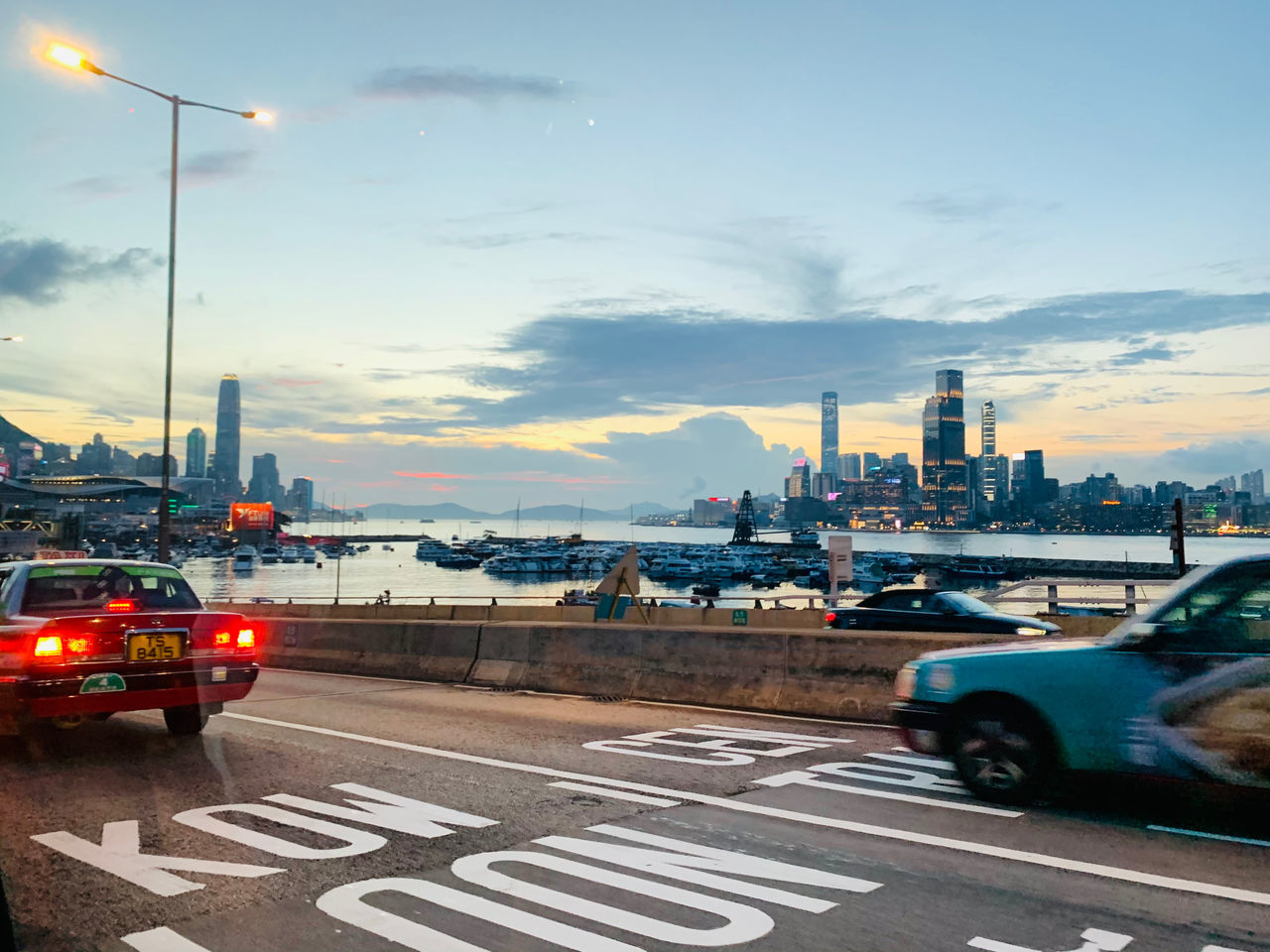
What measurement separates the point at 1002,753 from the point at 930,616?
31.6ft

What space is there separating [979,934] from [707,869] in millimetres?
1543

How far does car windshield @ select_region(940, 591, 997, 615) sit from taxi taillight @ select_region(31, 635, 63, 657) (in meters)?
12.8

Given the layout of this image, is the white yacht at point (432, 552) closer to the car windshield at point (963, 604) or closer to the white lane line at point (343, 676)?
the white lane line at point (343, 676)

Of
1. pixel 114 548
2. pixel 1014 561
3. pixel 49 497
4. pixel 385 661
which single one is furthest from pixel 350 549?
pixel 385 661

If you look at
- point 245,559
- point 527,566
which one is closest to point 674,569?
point 527,566

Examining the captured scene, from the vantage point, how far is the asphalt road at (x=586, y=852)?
4594 mm

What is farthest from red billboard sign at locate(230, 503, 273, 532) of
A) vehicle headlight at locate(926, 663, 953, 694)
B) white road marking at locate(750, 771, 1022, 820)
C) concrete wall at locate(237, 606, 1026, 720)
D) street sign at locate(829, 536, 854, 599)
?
vehicle headlight at locate(926, 663, 953, 694)

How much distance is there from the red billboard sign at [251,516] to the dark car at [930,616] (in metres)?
189

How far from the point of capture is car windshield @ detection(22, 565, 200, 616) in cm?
921

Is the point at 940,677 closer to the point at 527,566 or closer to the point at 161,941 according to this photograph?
the point at 161,941

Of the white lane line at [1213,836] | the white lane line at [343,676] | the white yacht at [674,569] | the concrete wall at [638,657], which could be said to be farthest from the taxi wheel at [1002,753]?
the white yacht at [674,569]

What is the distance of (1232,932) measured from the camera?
4.53m

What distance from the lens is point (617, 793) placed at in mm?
7320

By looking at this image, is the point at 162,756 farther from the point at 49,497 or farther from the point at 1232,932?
the point at 49,497
